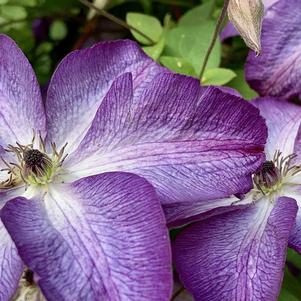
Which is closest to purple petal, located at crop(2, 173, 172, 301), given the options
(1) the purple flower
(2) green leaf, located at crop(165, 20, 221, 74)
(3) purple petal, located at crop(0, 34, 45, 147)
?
(1) the purple flower

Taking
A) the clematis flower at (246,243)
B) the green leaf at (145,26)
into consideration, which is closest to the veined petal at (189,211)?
the clematis flower at (246,243)

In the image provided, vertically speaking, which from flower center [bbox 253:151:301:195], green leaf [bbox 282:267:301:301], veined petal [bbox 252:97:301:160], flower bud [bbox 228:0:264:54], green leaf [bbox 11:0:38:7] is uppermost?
flower bud [bbox 228:0:264:54]

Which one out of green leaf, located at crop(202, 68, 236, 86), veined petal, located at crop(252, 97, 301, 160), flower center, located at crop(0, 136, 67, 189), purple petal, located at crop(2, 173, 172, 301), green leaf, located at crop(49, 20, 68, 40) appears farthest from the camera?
green leaf, located at crop(49, 20, 68, 40)

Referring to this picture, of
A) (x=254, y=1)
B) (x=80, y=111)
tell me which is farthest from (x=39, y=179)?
(x=254, y=1)

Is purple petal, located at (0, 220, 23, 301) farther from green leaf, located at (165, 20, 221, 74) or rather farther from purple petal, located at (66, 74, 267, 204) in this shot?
green leaf, located at (165, 20, 221, 74)

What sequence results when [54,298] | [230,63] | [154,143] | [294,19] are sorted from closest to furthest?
[54,298] → [154,143] → [294,19] → [230,63]

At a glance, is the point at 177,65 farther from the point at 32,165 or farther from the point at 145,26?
the point at 32,165

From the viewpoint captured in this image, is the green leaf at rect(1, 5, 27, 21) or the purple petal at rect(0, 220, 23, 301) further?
the green leaf at rect(1, 5, 27, 21)

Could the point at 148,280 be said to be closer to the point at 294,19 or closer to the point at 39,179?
the point at 39,179
